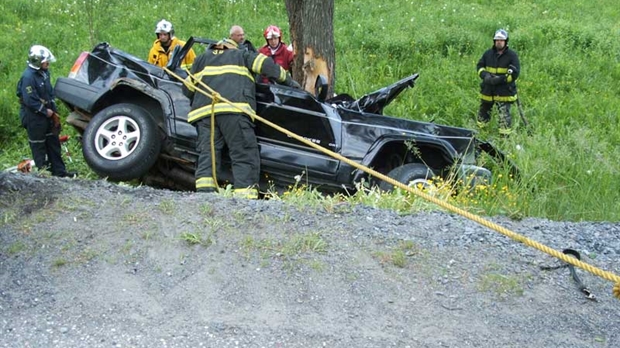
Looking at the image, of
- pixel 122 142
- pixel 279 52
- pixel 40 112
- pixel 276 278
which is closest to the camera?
pixel 276 278

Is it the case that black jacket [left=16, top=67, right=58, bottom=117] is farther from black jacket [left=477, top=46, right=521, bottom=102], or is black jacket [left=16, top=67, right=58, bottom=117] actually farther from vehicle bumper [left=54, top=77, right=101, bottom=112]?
black jacket [left=477, top=46, right=521, bottom=102]

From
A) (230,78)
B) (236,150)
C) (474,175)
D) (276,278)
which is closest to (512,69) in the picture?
(474,175)

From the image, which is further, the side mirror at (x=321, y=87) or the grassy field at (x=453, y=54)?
the grassy field at (x=453, y=54)

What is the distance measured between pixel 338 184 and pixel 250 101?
1.08 meters

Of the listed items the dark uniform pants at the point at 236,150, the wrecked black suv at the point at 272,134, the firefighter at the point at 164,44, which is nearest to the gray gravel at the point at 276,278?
the dark uniform pants at the point at 236,150

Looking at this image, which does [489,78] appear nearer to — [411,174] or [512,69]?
[512,69]

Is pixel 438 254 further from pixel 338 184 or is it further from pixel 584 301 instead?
pixel 338 184

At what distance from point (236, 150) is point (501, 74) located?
15.5 feet

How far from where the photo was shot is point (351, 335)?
3.51 m

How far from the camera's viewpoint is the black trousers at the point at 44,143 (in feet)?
26.3

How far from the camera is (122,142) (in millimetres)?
6910

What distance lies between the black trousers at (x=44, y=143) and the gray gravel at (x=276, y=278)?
131 inches

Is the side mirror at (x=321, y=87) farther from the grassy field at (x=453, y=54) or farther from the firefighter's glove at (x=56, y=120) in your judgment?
the firefighter's glove at (x=56, y=120)

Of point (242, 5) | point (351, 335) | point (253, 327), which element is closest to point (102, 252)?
point (253, 327)
